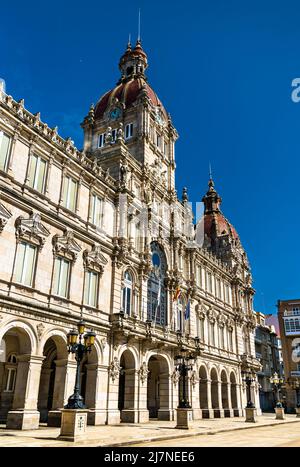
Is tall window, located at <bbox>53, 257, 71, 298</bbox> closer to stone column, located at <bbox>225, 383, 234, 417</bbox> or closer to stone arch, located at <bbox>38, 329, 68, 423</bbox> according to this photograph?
stone arch, located at <bbox>38, 329, 68, 423</bbox>

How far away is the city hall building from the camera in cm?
2359

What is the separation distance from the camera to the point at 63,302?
84.6 ft

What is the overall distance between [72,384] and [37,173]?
13297 mm

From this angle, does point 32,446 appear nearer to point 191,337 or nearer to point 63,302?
point 63,302

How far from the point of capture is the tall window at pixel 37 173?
2577 cm

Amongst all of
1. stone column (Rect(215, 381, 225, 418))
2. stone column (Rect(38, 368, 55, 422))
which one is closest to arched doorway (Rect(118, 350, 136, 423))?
stone column (Rect(38, 368, 55, 422))

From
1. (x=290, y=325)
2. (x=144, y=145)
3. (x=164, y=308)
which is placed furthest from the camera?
(x=290, y=325)

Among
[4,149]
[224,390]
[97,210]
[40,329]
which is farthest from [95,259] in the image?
[224,390]

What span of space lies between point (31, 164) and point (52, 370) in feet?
47.7

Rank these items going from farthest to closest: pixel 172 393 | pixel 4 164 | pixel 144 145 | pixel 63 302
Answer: pixel 144 145, pixel 172 393, pixel 63 302, pixel 4 164

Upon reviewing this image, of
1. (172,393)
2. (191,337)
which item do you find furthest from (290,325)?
(172,393)

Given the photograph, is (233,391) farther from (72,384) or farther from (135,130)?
(135,130)

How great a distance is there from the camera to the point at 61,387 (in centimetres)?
2450

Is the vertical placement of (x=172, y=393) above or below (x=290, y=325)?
below
